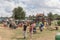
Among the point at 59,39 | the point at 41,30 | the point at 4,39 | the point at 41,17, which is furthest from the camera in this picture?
the point at 41,17

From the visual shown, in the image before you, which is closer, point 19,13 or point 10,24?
point 10,24

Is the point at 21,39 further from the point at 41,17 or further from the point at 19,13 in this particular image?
the point at 19,13

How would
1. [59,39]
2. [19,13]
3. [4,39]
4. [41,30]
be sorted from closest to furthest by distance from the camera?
[59,39] < [4,39] < [41,30] < [19,13]

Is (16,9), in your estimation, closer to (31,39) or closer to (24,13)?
(24,13)

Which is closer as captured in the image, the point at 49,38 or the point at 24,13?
the point at 49,38

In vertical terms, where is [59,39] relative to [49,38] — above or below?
above

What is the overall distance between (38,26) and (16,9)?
161 feet

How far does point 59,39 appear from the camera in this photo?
722 centimetres

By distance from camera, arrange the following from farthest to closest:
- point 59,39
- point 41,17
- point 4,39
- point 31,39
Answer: point 41,17 → point 4,39 → point 31,39 → point 59,39

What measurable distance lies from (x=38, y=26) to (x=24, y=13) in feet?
162

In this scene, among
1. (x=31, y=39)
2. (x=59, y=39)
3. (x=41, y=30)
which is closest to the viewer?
(x=59, y=39)

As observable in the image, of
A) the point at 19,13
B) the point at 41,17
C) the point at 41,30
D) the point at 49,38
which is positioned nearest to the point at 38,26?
the point at 41,30

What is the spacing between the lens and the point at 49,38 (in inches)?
845

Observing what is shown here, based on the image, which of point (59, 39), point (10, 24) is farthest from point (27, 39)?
point (10, 24)
